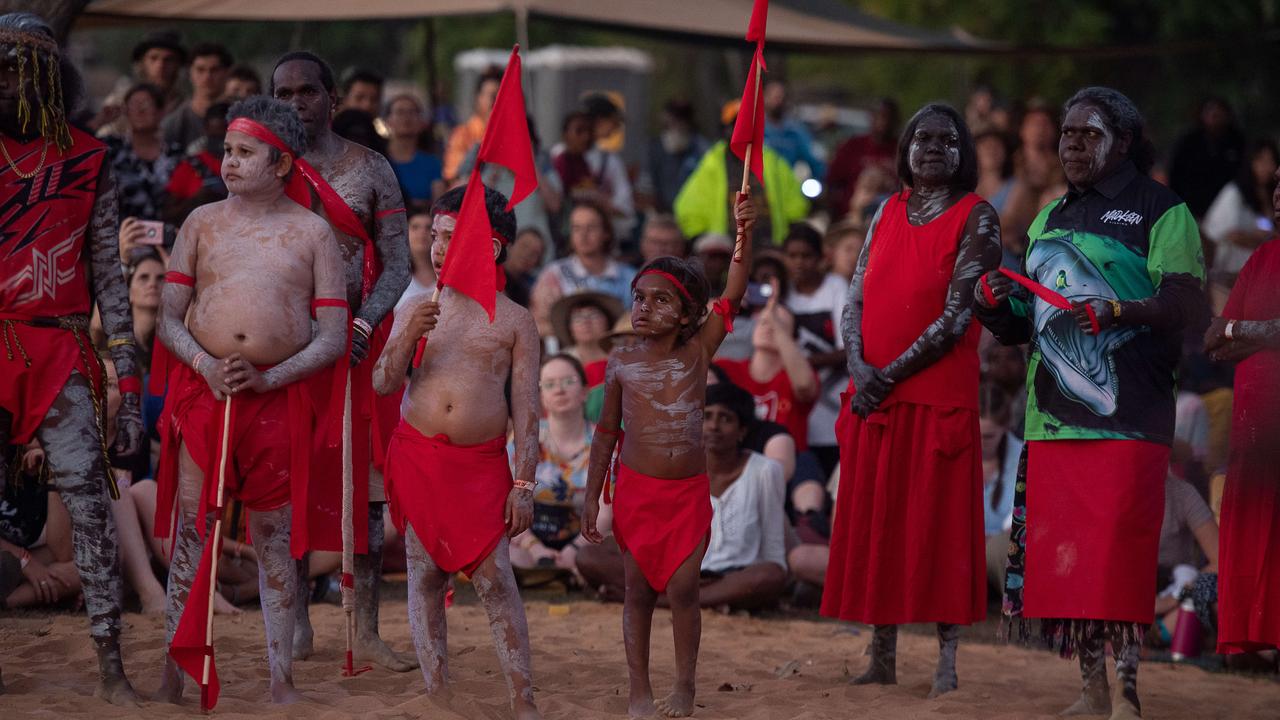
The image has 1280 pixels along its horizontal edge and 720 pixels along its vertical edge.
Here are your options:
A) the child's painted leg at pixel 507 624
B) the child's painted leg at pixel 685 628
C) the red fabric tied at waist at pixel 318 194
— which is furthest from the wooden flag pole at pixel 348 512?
the child's painted leg at pixel 685 628

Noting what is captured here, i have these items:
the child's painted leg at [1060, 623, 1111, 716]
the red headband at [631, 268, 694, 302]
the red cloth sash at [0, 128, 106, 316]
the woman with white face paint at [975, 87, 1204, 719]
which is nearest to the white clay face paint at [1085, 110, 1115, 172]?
the woman with white face paint at [975, 87, 1204, 719]

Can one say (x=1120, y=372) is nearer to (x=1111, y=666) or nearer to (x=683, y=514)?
(x=683, y=514)

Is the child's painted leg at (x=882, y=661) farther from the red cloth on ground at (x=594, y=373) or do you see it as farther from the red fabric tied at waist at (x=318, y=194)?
the red cloth on ground at (x=594, y=373)

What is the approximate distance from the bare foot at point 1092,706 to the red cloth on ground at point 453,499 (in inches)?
87.1

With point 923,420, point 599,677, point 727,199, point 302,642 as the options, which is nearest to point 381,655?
point 302,642

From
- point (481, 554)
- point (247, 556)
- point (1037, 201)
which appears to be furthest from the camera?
point (1037, 201)

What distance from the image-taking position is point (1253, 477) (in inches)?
227

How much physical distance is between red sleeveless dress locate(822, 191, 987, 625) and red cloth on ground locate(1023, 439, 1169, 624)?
44cm

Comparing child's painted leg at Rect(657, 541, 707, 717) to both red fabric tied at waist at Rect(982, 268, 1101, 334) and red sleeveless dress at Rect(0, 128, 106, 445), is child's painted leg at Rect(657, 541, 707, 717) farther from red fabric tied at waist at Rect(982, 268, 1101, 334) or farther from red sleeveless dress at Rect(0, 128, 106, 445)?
red sleeveless dress at Rect(0, 128, 106, 445)

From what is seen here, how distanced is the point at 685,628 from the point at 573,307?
489cm

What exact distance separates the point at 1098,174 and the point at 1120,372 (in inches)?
28.5

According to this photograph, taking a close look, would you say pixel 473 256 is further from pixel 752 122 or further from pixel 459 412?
pixel 752 122

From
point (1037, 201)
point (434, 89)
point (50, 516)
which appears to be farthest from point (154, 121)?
point (1037, 201)

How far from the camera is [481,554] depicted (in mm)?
5434
